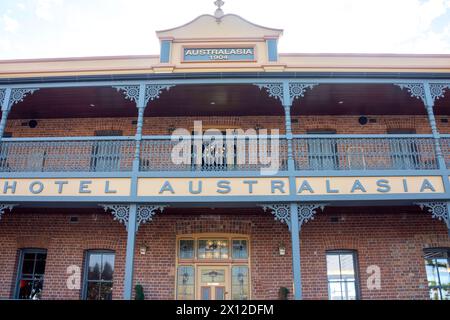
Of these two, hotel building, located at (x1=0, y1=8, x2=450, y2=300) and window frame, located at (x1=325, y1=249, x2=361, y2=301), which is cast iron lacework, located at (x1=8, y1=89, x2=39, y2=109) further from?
window frame, located at (x1=325, y1=249, x2=361, y2=301)

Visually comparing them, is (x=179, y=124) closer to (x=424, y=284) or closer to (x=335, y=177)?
(x=335, y=177)

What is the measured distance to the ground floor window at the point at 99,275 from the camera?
1041 centimetres

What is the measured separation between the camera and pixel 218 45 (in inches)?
432

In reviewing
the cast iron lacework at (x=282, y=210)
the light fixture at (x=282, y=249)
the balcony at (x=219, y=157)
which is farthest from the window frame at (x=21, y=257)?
the cast iron lacework at (x=282, y=210)

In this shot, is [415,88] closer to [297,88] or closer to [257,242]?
[297,88]

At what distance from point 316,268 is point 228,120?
4706 millimetres

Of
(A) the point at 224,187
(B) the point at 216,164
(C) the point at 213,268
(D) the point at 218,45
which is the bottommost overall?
(C) the point at 213,268

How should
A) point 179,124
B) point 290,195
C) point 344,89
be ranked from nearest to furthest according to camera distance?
point 290,195 < point 344,89 < point 179,124

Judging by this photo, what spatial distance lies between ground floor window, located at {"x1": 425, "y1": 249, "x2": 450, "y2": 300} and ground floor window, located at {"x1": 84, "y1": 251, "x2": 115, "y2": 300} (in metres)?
8.19

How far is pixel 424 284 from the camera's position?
10031 mm

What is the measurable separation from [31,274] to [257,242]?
19.7 feet

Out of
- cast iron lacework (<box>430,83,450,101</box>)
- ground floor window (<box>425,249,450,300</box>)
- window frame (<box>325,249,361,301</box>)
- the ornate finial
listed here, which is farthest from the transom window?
the ornate finial

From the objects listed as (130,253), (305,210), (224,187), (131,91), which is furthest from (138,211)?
(305,210)
